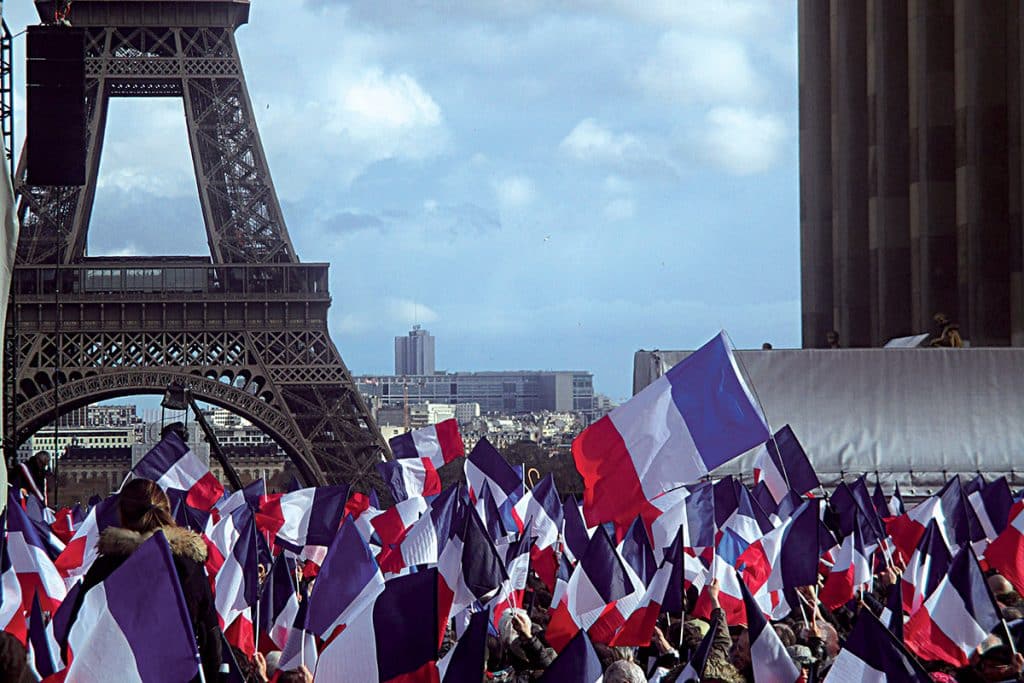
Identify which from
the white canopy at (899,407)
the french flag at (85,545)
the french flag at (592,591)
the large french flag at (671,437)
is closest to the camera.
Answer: the french flag at (592,591)

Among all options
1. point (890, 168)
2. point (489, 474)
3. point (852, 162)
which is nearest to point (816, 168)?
point (852, 162)

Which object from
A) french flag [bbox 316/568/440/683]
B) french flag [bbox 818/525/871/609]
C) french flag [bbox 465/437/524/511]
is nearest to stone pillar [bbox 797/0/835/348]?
french flag [bbox 465/437/524/511]

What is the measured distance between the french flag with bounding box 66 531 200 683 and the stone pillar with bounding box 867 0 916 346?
94.1 ft

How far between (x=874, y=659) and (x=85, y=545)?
7.73 meters

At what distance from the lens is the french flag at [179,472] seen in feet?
53.7

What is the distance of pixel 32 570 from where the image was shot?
995cm

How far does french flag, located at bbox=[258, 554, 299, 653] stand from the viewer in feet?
32.5

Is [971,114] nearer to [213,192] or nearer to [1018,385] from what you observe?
[1018,385]

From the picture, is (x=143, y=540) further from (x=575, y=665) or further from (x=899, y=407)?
(x=899, y=407)

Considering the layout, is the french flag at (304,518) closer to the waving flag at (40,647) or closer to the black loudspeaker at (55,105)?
the black loudspeaker at (55,105)

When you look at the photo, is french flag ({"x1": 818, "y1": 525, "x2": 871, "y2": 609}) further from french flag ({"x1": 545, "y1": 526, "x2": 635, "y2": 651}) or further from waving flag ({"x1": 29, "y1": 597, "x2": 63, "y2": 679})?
waving flag ({"x1": 29, "y1": 597, "x2": 63, "y2": 679})

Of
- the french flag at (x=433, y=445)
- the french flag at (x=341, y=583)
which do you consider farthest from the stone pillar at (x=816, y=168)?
the french flag at (x=341, y=583)

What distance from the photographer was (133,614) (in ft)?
20.4

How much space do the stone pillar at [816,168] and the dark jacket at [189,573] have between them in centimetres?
3390
